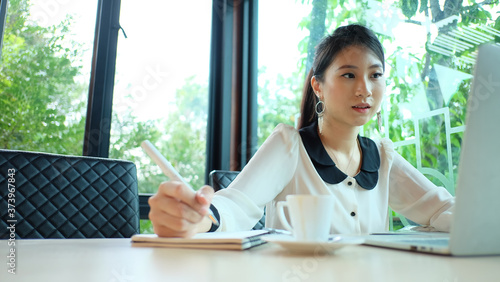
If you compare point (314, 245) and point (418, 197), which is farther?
point (418, 197)

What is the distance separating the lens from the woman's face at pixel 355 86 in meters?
1.31

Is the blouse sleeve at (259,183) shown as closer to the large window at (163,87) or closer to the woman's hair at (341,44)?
the woman's hair at (341,44)

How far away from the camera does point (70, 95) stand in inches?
88.5

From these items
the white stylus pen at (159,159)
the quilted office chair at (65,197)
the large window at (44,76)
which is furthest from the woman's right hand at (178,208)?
the large window at (44,76)

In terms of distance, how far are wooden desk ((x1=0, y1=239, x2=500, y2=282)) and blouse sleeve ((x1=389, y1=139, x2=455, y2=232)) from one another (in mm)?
765

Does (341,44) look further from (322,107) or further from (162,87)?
(162,87)

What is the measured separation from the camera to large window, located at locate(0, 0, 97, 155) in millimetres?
2092

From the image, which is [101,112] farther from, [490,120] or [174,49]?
[490,120]

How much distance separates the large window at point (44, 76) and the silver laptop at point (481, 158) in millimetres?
2130

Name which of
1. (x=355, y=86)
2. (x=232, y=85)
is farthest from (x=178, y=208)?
(x=232, y=85)

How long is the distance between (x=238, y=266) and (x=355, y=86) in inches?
39.5

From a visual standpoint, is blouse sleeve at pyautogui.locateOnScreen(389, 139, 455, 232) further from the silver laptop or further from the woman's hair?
the silver laptop

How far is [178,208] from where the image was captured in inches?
28.4

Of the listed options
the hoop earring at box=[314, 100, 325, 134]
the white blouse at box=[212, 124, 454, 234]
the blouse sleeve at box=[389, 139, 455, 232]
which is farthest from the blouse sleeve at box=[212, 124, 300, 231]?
the blouse sleeve at box=[389, 139, 455, 232]
